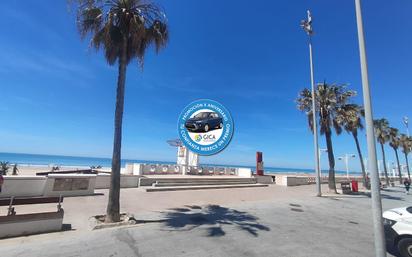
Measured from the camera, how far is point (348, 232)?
361 inches

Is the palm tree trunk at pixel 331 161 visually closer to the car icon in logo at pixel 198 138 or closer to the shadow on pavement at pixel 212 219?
the car icon in logo at pixel 198 138

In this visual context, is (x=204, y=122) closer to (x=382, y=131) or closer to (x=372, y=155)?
(x=372, y=155)

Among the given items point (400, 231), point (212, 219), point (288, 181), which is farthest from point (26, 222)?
point (288, 181)

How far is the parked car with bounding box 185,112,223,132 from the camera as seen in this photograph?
20953 mm

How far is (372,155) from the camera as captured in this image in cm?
531

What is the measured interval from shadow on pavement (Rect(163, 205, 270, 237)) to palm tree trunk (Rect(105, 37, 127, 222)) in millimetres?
1954

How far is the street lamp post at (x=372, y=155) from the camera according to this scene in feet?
16.3

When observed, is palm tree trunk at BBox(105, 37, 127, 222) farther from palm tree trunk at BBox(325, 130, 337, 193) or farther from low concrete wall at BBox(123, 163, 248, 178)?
palm tree trunk at BBox(325, 130, 337, 193)

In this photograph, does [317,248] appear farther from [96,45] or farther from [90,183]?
[90,183]

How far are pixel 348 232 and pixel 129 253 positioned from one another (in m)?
7.74

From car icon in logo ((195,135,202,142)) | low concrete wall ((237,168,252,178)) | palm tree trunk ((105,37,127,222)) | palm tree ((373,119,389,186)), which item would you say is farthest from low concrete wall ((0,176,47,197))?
palm tree ((373,119,389,186))

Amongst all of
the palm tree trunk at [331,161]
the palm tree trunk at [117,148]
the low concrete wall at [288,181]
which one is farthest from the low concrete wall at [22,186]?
the low concrete wall at [288,181]

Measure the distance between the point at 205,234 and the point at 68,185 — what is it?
9415mm

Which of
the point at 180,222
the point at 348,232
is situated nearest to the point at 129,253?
the point at 180,222
